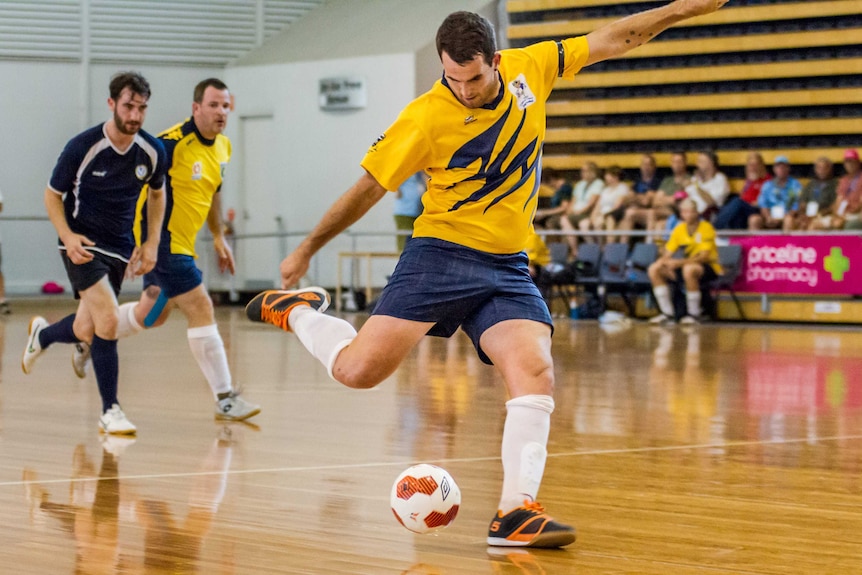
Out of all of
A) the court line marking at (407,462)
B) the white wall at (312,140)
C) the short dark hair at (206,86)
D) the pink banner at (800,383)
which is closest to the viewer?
the court line marking at (407,462)

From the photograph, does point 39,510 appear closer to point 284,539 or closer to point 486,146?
point 284,539

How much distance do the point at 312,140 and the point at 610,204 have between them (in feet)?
19.0

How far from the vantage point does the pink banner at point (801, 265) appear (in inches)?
570

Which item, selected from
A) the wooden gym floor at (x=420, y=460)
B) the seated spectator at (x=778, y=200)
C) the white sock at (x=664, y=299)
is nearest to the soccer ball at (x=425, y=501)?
the wooden gym floor at (x=420, y=460)

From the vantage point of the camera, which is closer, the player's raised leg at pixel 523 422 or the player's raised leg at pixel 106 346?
the player's raised leg at pixel 523 422

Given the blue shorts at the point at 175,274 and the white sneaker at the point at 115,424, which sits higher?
the blue shorts at the point at 175,274

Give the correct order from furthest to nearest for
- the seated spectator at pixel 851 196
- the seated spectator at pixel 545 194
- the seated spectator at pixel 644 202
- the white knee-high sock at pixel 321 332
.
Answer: the seated spectator at pixel 545 194
the seated spectator at pixel 644 202
the seated spectator at pixel 851 196
the white knee-high sock at pixel 321 332

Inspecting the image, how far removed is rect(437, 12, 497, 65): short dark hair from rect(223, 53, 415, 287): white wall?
14.9m

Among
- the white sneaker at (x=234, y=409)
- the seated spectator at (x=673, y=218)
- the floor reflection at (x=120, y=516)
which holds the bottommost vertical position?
the white sneaker at (x=234, y=409)

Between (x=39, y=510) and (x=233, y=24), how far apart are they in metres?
17.9

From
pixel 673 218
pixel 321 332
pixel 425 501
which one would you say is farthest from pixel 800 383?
pixel 673 218

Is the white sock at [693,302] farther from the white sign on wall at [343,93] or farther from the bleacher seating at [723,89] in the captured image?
the white sign on wall at [343,93]

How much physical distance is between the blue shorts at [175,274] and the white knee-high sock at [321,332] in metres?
2.43

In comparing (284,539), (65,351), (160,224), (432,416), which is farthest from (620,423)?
(65,351)
